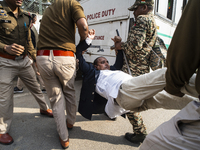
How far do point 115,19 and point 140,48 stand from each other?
1775 millimetres

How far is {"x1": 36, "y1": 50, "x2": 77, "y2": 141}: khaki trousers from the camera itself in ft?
5.00

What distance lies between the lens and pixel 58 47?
152 cm

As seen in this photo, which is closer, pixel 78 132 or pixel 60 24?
pixel 60 24

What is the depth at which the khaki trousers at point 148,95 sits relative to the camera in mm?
1081

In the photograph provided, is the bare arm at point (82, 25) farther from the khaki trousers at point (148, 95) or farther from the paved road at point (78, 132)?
the paved road at point (78, 132)

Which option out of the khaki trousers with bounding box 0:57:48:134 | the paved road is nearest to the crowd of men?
the khaki trousers with bounding box 0:57:48:134

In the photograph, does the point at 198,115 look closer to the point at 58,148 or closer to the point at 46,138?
the point at 58,148

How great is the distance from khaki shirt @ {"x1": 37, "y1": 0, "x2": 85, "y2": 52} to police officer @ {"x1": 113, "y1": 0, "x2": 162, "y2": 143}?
76 cm

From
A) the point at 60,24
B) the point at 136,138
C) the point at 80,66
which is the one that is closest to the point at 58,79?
the point at 80,66

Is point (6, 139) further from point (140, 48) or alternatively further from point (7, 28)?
point (140, 48)

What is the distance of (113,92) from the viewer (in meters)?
1.35

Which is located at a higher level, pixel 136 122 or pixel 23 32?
pixel 23 32

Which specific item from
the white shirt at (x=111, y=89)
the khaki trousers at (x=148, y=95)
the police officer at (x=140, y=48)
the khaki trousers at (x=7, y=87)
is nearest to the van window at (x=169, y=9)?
the police officer at (x=140, y=48)

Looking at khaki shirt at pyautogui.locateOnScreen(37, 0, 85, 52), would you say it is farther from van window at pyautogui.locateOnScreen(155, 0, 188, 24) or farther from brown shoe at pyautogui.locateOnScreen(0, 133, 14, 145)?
van window at pyautogui.locateOnScreen(155, 0, 188, 24)
